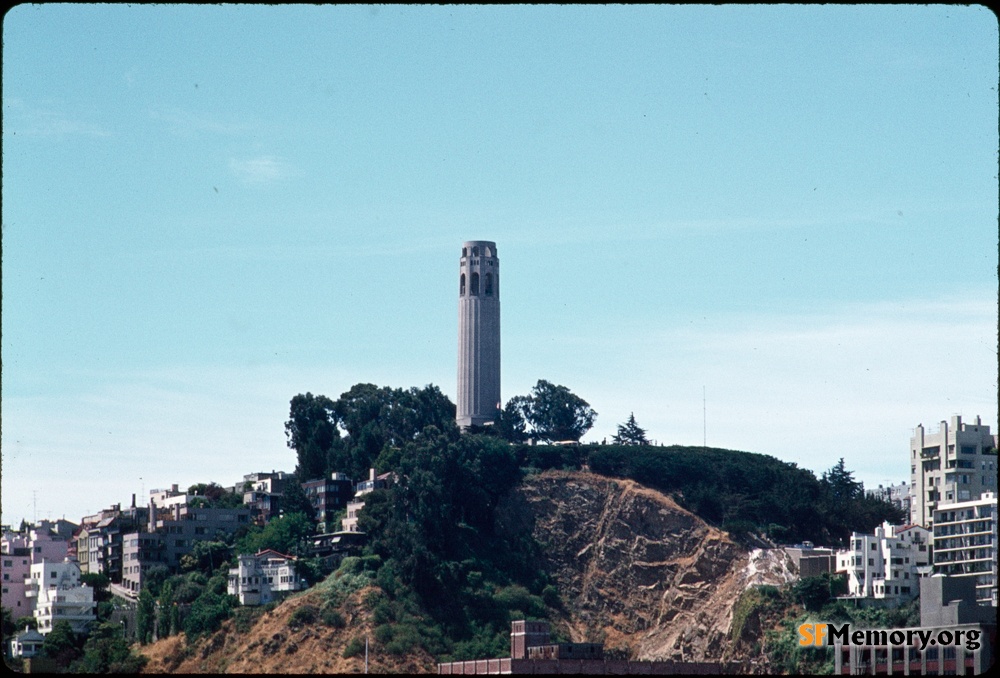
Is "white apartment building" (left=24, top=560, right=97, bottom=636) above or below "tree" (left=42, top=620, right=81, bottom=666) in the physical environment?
above

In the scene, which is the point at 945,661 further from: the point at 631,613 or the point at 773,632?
the point at 631,613

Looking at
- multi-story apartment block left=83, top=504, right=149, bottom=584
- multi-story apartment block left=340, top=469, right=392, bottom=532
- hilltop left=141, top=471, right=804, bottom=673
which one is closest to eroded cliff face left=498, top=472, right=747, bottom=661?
hilltop left=141, top=471, right=804, bottom=673

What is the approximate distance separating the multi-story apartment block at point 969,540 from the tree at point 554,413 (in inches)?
1097

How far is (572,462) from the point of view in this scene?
114 meters

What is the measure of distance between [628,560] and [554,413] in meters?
15.4

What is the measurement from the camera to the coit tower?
384 ft

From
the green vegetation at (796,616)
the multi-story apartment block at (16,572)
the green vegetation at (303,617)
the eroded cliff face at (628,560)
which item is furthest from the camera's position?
the multi-story apartment block at (16,572)

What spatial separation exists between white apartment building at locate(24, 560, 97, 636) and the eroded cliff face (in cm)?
2625

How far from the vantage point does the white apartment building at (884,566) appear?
96688mm

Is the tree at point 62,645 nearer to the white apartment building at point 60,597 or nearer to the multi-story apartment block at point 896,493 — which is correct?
the white apartment building at point 60,597

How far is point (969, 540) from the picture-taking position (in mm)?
99625

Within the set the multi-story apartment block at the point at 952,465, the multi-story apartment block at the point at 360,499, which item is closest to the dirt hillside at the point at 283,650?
the multi-story apartment block at the point at 360,499

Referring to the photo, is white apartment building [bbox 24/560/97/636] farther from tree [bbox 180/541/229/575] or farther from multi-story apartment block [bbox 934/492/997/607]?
multi-story apartment block [bbox 934/492/997/607]

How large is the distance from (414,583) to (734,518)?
20.5 metres
